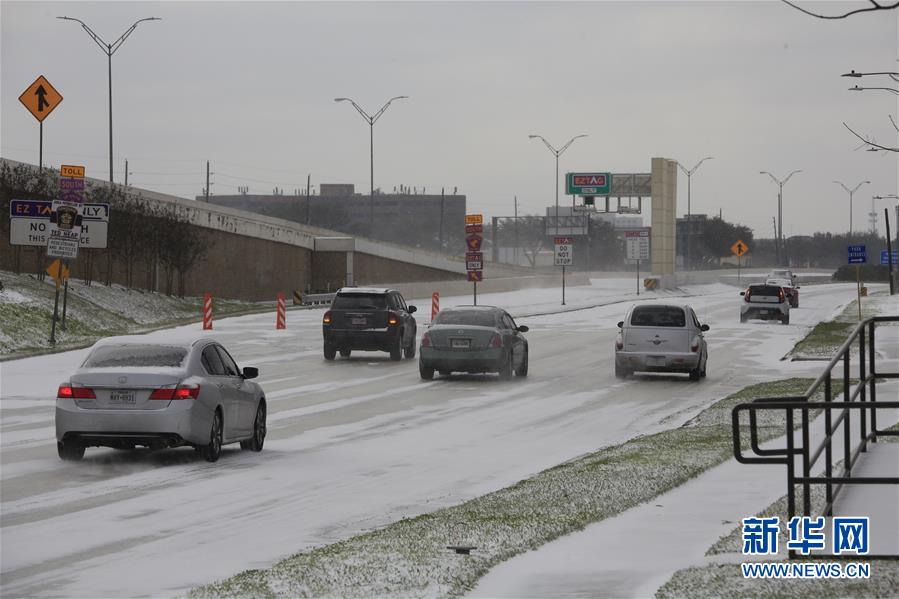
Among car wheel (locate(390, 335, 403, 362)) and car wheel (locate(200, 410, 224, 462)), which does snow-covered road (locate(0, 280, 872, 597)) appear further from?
car wheel (locate(390, 335, 403, 362))

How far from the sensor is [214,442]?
16875 millimetres

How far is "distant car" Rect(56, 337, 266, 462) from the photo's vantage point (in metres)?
16.2

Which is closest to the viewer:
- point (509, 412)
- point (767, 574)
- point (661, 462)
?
point (767, 574)

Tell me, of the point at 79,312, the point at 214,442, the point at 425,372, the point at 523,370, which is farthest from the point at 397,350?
the point at 214,442

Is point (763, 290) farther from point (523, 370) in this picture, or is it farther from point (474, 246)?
point (523, 370)

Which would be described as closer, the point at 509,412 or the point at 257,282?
the point at 509,412

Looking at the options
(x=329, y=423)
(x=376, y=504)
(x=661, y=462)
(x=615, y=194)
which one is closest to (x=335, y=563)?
(x=376, y=504)

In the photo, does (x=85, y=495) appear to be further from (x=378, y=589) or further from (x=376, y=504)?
(x=378, y=589)

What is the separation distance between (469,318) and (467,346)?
914 millimetres

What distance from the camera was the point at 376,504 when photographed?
13.6 metres

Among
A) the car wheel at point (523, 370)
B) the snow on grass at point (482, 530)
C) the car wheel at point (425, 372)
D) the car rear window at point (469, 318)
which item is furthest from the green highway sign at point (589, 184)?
the snow on grass at point (482, 530)

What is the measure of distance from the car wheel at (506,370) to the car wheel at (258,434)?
1180 cm

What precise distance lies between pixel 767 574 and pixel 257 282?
225ft

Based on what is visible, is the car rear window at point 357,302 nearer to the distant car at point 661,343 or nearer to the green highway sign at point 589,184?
the distant car at point 661,343
